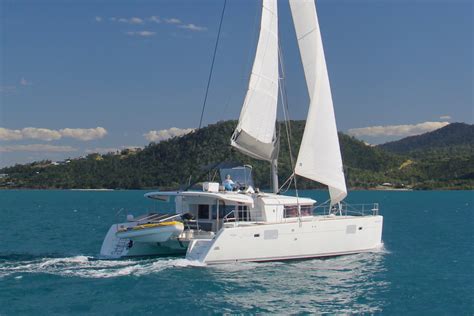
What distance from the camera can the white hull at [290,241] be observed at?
17812 millimetres

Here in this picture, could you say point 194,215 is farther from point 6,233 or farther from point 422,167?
point 422,167

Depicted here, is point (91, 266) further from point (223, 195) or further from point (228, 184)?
point (228, 184)

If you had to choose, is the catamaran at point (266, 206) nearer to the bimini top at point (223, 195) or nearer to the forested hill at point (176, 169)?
the bimini top at point (223, 195)

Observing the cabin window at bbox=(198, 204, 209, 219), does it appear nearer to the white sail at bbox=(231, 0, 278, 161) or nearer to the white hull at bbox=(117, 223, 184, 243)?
the white hull at bbox=(117, 223, 184, 243)

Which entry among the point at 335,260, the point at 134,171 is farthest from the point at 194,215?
the point at 134,171

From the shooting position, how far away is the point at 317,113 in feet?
69.9

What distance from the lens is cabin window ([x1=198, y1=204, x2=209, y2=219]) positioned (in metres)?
20.2

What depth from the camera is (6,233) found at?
104ft

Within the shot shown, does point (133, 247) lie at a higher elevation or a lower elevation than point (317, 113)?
lower

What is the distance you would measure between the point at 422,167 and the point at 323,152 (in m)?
A: 136

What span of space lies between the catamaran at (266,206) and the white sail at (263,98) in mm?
35

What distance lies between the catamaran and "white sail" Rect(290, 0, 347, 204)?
0.04m

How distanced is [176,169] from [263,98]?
110 metres

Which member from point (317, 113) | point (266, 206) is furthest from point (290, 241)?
point (317, 113)
